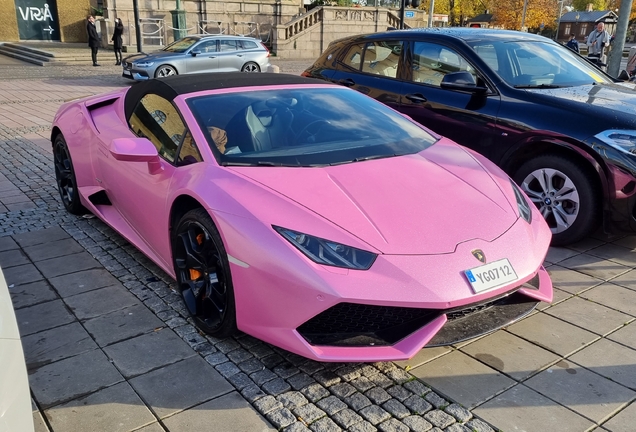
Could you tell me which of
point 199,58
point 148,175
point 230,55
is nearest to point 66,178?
point 148,175

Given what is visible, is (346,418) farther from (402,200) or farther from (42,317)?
(42,317)

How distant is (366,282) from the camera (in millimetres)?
2484

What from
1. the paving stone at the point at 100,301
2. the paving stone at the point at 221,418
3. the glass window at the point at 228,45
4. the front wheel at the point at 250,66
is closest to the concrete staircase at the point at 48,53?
the glass window at the point at 228,45

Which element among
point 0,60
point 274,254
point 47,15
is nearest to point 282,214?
point 274,254

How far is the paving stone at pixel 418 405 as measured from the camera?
8.47 feet

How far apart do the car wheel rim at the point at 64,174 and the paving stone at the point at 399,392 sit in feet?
11.5

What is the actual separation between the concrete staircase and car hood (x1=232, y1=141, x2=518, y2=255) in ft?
65.8

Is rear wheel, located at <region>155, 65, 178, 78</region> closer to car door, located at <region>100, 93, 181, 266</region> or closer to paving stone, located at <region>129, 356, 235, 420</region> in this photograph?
car door, located at <region>100, 93, 181, 266</region>

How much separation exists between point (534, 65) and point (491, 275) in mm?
3384

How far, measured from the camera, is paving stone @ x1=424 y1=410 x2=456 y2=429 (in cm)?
249

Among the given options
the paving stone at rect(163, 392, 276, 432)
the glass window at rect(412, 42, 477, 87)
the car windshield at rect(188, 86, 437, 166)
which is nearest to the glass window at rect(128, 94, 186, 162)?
the car windshield at rect(188, 86, 437, 166)

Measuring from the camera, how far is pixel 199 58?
16.2 metres

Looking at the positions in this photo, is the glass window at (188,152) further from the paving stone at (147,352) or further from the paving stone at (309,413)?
the paving stone at (309,413)

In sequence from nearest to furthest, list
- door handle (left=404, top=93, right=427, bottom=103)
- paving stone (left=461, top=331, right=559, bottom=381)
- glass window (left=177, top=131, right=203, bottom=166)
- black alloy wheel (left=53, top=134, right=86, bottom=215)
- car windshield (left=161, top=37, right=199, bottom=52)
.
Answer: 1. paving stone (left=461, top=331, right=559, bottom=381)
2. glass window (left=177, top=131, right=203, bottom=166)
3. black alloy wheel (left=53, top=134, right=86, bottom=215)
4. door handle (left=404, top=93, right=427, bottom=103)
5. car windshield (left=161, top=37, right=199, bottom=52)
